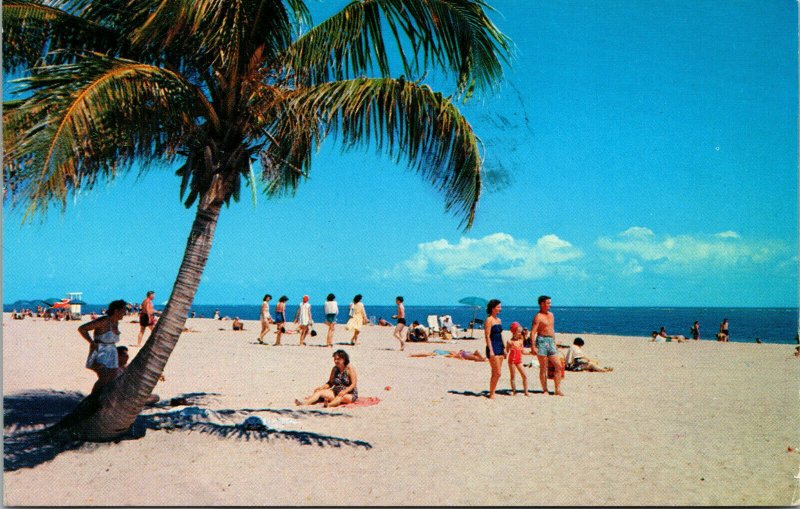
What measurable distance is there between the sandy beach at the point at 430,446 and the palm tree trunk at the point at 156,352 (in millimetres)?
284

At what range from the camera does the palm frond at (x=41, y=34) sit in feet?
19.2

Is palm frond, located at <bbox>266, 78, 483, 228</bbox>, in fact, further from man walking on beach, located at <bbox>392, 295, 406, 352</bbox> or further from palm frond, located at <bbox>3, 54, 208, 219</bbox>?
man walking on beach, located at <bbox>392, 295, 406, 352</bbox>

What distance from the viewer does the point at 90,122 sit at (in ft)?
16.4

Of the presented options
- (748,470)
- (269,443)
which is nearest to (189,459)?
(269,443)

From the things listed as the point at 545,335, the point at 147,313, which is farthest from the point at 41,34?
the point at 147,313

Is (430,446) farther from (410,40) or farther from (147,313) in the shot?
(147,313)

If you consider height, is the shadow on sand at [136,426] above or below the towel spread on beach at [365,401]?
below

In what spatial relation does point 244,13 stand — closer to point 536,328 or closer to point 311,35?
point 311,35

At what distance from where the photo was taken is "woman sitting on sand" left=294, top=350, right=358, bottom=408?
8.80 meters

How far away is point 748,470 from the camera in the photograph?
5.86 m

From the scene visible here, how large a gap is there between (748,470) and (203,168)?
652 cm

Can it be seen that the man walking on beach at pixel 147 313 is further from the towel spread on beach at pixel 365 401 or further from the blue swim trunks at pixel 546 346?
the blue swim trunks at pixel 546 346

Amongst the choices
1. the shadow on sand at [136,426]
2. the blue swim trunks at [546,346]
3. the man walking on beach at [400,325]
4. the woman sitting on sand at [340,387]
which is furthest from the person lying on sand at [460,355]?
the shadow on sand at [136,426]

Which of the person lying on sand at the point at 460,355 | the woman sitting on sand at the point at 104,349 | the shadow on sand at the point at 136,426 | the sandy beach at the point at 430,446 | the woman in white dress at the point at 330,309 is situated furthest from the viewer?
the woman in white dress at the point at 330,309
